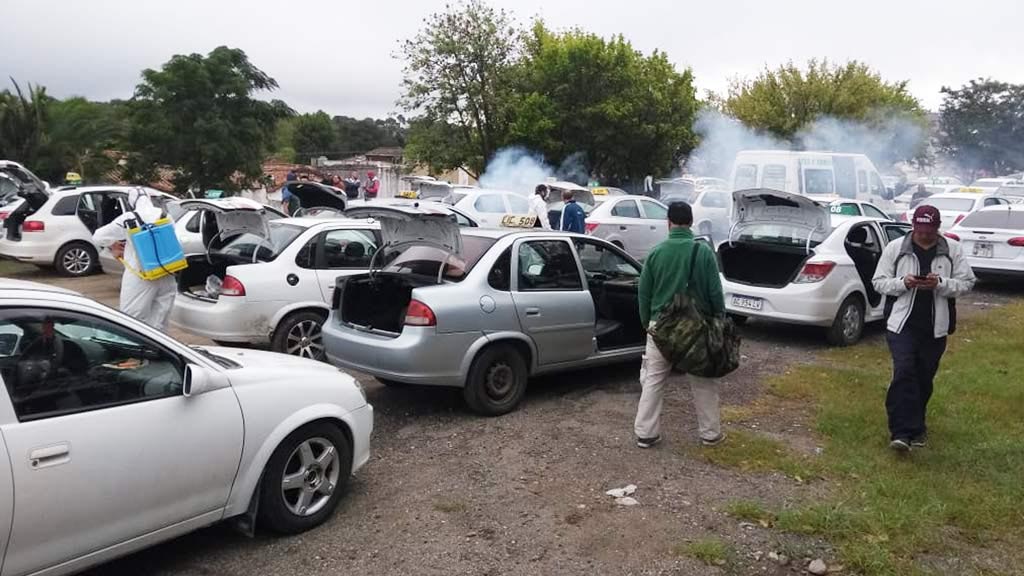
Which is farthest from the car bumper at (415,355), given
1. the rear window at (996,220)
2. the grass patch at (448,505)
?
the rear window at (996,220)

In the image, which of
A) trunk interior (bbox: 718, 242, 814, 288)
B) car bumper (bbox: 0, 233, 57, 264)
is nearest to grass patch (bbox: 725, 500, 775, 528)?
trunk interior (bbox: 718, 242, 814, 288)

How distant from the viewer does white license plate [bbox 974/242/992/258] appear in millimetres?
12852

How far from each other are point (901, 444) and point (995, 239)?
9.07 m

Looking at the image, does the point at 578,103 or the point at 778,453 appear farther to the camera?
the point at 578,103

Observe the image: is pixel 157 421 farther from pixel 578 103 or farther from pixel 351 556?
pixel 578 103

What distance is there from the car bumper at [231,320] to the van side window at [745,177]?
12.1 m

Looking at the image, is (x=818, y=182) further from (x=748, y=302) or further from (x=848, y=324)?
(x=748, y=302)

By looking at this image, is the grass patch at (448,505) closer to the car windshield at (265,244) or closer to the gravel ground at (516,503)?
the gravel ground at (516,503)

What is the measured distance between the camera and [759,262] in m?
9.56

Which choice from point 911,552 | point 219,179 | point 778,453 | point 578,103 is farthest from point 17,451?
point 578,103

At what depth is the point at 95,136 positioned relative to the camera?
21.0 metres

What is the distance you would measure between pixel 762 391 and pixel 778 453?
166 centimetres

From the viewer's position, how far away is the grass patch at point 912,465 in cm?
432

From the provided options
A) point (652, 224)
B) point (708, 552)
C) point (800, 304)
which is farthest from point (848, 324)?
point (652, 224)
